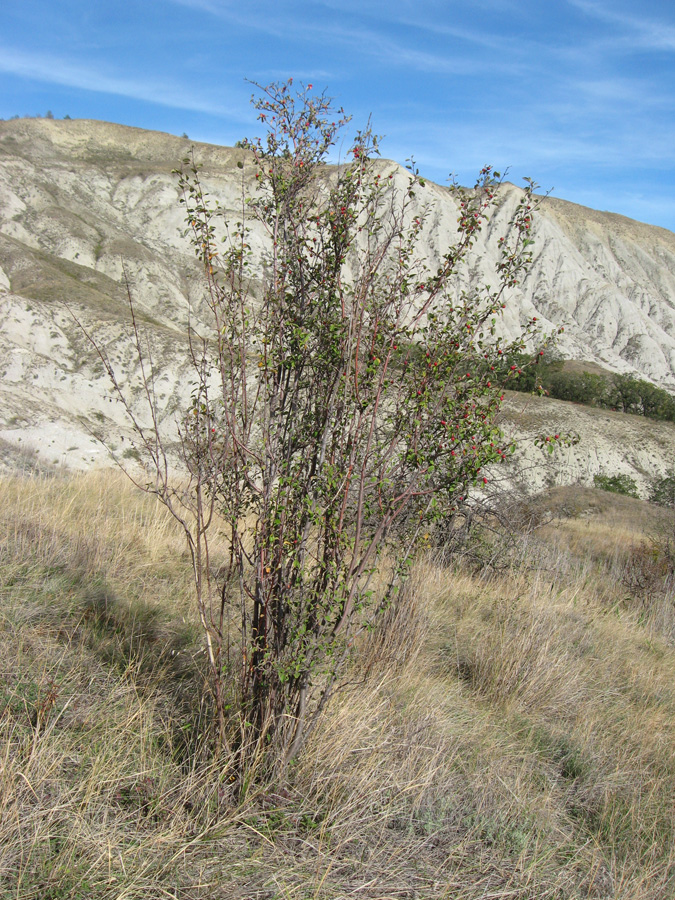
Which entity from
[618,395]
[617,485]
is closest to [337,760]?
[617,485]

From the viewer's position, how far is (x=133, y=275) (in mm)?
37594

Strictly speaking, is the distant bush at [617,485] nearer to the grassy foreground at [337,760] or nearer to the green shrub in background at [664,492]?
the green shrub in background at [664,492]

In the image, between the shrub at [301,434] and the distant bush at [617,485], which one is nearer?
the shrub at [301,434]

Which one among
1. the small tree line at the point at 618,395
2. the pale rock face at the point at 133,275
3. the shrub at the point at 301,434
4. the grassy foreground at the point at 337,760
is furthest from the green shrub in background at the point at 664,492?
the shrub at the point at 301,434

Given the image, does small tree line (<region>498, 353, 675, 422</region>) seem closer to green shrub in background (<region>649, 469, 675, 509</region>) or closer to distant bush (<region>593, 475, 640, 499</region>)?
distant bush (<region>593, 475, 640, 499</region>)

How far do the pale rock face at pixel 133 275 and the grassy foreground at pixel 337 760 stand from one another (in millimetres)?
1222

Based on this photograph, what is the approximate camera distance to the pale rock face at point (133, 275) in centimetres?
2020

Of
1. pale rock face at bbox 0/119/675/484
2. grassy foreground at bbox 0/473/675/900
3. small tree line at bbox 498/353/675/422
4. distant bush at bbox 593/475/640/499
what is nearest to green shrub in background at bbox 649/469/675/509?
distant bush at bbox 593/475/640/499

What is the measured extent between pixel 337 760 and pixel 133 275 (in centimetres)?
3916

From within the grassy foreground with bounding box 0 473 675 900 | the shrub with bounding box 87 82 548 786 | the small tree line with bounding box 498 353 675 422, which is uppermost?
the small tree line with bounding box 498 353 675 422

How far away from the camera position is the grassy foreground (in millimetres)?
2133

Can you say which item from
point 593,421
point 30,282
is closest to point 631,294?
point 593,421

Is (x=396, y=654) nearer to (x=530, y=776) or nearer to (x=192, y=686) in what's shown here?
(x=530, y=776)

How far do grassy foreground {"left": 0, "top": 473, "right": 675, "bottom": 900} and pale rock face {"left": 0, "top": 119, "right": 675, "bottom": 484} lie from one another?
1.22 meters
